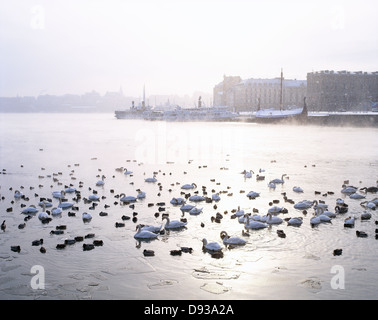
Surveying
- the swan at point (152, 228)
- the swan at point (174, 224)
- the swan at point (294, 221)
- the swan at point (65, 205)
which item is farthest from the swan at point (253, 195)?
the swan at point (65, 205)

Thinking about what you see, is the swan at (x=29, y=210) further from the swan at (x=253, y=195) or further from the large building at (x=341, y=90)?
the large building at (x=341, y=90)

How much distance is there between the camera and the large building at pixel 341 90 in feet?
465

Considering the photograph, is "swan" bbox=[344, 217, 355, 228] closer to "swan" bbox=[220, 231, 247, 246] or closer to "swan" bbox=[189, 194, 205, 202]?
"swan" bbox=[220, 231, 247, 246]

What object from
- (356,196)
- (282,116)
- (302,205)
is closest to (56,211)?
(302,205)

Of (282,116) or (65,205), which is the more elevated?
(282,116)

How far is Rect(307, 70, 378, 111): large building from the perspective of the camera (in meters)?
142

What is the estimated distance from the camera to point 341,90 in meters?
143

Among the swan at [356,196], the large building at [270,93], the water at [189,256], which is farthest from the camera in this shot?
the large building at [270,93]

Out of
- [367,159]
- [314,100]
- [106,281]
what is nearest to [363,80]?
[314,100]

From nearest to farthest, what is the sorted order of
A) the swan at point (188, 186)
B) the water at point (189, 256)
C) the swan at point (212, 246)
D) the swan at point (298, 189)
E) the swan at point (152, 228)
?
1. the water at point (189, 256)
2. the swan at point (212, 246)
3. the swan at point (152, 228)
4. the swan at point (298, 189)
5. the swan at point (188, 186)

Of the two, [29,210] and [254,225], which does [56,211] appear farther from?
[254,225]

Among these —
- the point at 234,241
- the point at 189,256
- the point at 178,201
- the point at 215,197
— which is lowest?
the point at 189,256

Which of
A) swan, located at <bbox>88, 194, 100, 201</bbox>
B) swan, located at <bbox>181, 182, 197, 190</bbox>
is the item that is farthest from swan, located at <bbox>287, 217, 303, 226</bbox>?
swan, located at <bbox>88, 194, 100, 201</bbox>

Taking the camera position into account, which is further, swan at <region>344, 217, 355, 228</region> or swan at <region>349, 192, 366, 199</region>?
swan at <region>349, 192, 366, 199</region>
